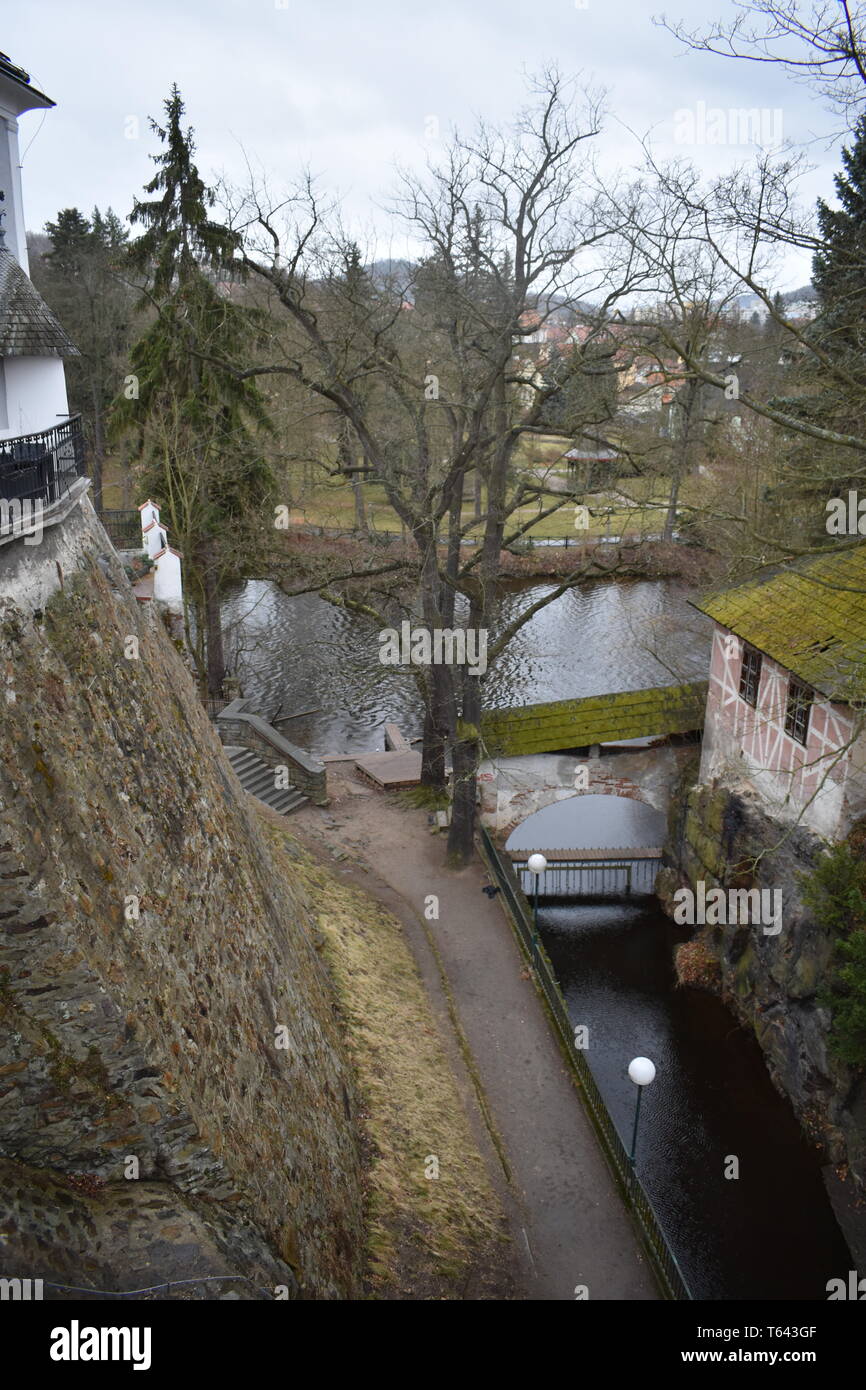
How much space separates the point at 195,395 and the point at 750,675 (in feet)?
50.8

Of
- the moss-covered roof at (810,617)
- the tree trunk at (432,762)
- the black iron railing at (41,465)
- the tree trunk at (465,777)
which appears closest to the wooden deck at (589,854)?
the tree trunk at (465,777)

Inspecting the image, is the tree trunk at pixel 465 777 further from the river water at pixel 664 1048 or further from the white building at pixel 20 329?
the white building at pixel 20 329

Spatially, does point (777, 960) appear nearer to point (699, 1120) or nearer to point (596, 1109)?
point (699, 1120)

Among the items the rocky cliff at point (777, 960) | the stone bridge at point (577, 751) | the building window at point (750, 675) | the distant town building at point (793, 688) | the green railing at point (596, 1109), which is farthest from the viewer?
the stone bridge at point (577, 751)

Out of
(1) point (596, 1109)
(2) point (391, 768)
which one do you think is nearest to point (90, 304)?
(2) point (391, 768)

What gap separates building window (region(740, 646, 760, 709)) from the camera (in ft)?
60.2

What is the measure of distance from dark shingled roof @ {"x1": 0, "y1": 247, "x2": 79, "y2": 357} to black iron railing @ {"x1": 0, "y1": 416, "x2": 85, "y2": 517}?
1.53 m

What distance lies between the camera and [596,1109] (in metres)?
13.7

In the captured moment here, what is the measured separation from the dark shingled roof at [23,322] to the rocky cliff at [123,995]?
9.08ft

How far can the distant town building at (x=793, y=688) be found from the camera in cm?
1512

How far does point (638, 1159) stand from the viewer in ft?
49.4
